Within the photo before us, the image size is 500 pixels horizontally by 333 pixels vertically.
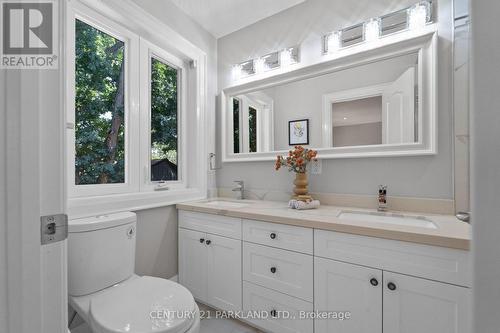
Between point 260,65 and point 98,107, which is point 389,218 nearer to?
point 260,65

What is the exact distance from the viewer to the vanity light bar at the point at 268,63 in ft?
6.19

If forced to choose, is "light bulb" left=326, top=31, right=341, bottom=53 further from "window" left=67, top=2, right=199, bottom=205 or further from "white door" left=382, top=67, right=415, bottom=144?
"window" left=67, top=2, right=199, bottom=205

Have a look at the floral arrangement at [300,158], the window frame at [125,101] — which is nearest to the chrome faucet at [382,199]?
the floral arrangement at [300,158]

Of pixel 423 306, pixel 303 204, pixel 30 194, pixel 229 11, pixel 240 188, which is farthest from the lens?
pixel 240 188

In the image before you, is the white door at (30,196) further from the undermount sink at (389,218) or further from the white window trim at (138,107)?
the undermount sink at (389,218)

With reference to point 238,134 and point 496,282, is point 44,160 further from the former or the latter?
point 238,134

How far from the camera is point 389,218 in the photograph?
1.40 metres

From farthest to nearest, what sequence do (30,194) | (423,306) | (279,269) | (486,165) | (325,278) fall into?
(279,269) → (325,278) → (423,306) → (30,194) → (486,165)

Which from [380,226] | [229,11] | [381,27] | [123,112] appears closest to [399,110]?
[381,27]

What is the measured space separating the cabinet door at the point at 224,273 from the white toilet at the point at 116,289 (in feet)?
1.39

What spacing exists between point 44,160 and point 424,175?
1.80 m

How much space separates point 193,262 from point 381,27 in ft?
7.04

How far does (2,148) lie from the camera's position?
0.48m

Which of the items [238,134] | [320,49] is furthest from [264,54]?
[238,134]
